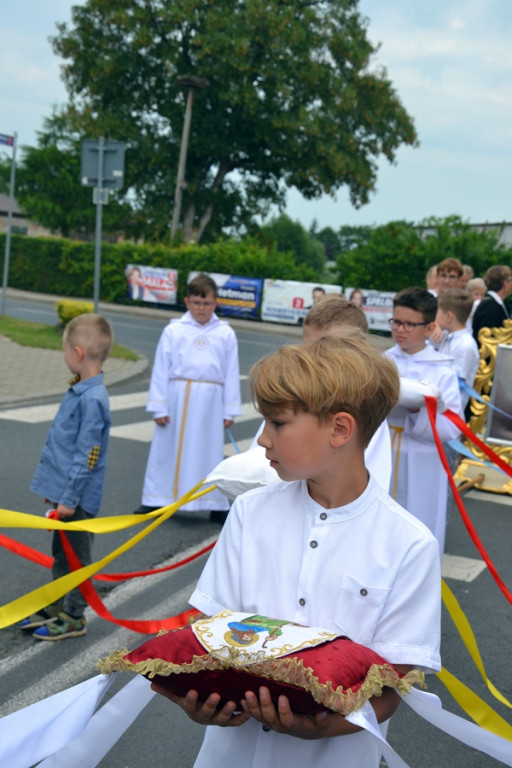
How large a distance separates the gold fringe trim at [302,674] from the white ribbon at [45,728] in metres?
0.16

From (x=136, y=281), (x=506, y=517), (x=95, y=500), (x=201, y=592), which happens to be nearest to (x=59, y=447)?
(x=95, y=500)

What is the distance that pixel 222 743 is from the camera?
1.89 metres

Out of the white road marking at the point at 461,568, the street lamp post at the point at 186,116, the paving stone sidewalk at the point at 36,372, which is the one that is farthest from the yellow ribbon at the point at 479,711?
the street lamp post at the point at 186,116

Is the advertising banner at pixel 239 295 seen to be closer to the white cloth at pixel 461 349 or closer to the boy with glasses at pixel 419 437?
the white cloth at pixel 461 349

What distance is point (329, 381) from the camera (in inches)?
69.8

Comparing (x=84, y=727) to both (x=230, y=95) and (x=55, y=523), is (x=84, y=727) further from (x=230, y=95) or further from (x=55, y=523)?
(x=230, y=95)

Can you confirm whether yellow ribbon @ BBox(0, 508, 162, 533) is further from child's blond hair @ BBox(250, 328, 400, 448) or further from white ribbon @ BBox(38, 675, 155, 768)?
child's blond hair @ BBox(250, 328, 400, 448)

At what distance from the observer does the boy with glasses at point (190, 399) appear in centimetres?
663

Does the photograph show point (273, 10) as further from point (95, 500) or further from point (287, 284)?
point (95, 500)

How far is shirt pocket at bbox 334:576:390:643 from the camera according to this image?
1.78 metres

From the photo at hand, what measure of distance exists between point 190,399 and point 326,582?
505cm

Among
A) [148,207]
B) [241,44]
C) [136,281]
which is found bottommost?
[136,281]

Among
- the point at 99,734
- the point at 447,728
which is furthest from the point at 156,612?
the point at 447,728

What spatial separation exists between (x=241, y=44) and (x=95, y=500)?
35260mm
